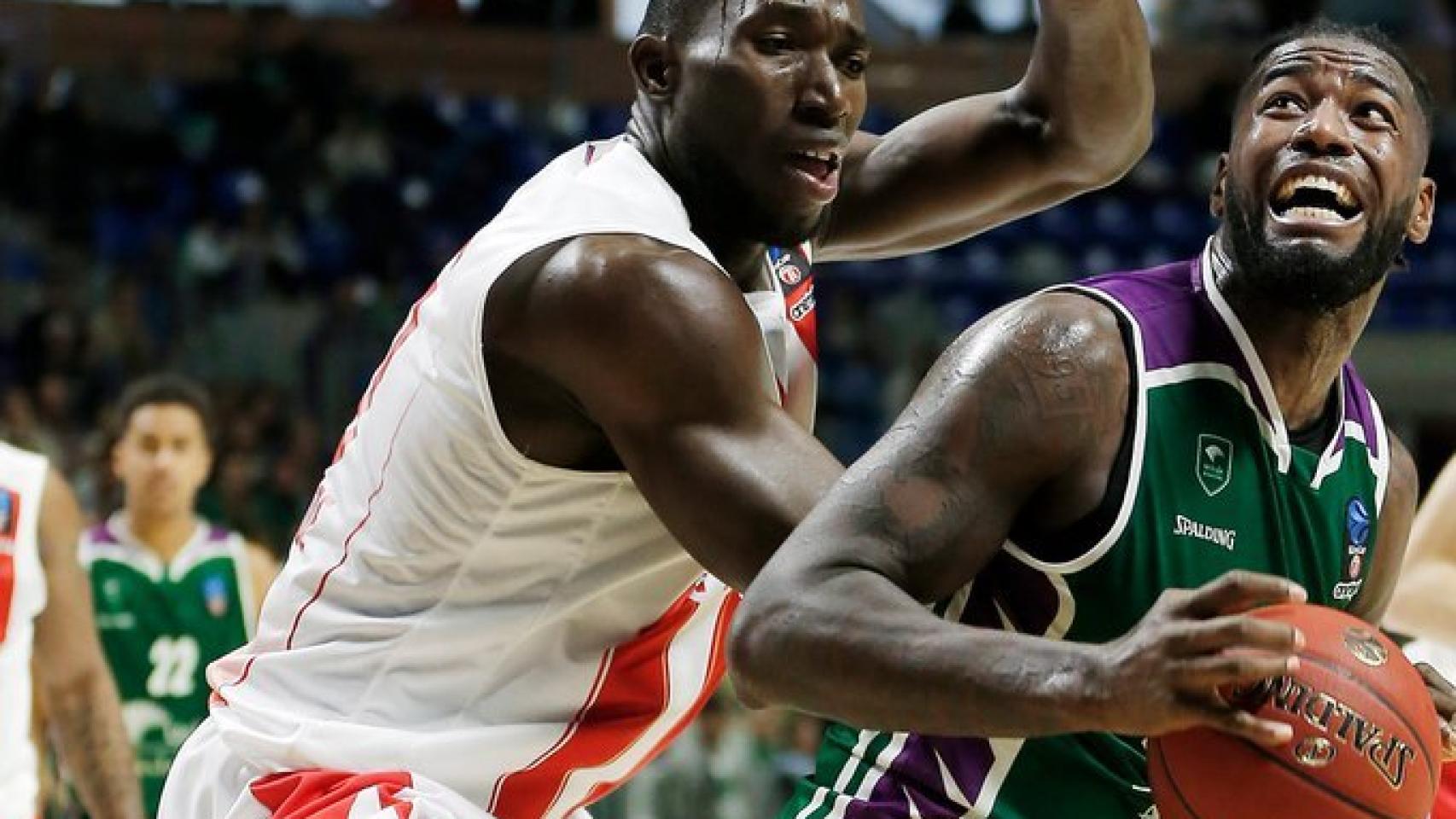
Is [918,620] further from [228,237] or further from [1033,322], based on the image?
[228,237]

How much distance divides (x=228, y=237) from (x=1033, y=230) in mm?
4756

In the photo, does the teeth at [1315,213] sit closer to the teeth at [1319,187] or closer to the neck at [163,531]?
the teeth at [1319,187]

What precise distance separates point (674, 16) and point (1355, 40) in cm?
99

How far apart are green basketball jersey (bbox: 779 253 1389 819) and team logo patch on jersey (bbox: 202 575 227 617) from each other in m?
4.29

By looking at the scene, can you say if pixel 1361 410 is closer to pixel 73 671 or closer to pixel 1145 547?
pixel 1145 547

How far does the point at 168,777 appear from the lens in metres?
3.28

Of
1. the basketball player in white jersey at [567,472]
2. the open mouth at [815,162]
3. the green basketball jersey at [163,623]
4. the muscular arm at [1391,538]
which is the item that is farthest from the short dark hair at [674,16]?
the green basketball jersey at [163,623]

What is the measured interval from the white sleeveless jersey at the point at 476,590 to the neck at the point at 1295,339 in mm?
645

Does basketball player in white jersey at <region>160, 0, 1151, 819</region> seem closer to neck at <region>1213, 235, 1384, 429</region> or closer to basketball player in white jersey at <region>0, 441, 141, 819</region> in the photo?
neck at <region>1213, 235, 1384, 429</region>

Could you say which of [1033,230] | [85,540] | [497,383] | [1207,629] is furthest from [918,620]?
[1033,230]

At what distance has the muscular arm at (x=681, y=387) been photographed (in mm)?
2549

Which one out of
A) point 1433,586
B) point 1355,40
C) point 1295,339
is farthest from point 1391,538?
point 1433,586

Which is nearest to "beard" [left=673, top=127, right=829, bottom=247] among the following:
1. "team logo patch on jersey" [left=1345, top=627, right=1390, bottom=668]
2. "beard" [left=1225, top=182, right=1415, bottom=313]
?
"beard" [left=1225, top=182, right=1415, bottom=313]

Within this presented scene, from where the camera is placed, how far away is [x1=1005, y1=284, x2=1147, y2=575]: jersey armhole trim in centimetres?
279
